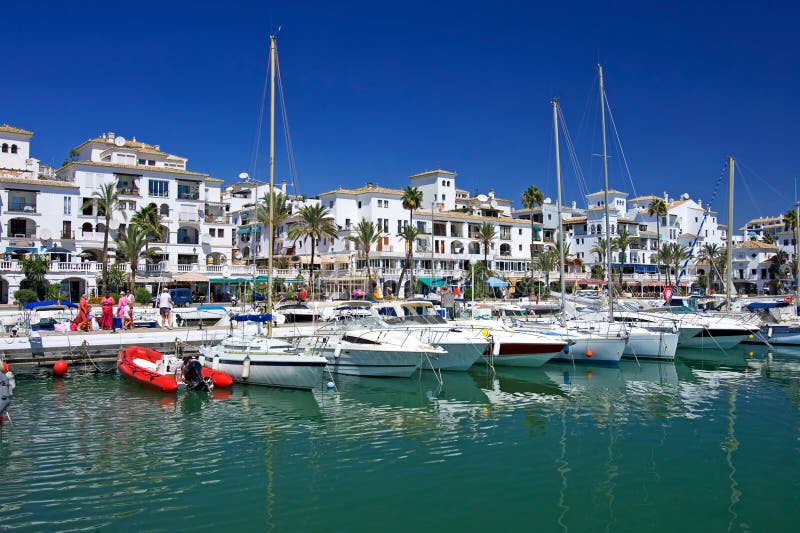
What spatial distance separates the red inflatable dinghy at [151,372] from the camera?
25.4m

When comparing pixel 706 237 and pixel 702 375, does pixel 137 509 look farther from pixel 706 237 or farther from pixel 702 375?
pixel 706 237

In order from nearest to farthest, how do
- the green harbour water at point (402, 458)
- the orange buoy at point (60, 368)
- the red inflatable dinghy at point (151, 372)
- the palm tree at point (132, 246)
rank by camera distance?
the green harbour water at point (402, 458)
the red inflatable dinghy at point (151, 372)
the orange buoy at point (60, 368)
the palm tree at point (132, 246)

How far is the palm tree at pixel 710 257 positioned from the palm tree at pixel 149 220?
76.5 m

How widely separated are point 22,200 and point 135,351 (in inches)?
1519

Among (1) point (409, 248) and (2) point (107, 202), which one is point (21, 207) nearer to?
(2) point (107, 202)

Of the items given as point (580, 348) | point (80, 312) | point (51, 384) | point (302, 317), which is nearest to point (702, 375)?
point (580, 348)

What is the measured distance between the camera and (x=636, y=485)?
49.2ft

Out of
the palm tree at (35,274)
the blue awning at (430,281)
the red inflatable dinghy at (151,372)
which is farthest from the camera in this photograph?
the blue awning at (430,281)

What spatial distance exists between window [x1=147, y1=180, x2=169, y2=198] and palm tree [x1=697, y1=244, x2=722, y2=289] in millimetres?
75831

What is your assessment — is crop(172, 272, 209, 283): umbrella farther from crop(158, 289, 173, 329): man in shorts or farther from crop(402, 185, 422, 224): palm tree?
crop(402, 185, 422, 224): palm tree

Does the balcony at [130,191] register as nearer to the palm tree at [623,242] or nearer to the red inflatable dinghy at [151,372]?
the red inflatable dinghy at [151,372]

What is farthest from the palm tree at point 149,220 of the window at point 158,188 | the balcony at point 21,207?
the balcony at point 21,207

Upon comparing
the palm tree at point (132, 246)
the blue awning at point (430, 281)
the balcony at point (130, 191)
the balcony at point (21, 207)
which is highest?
the balcony at point (130, 191)

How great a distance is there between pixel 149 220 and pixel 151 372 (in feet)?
125
